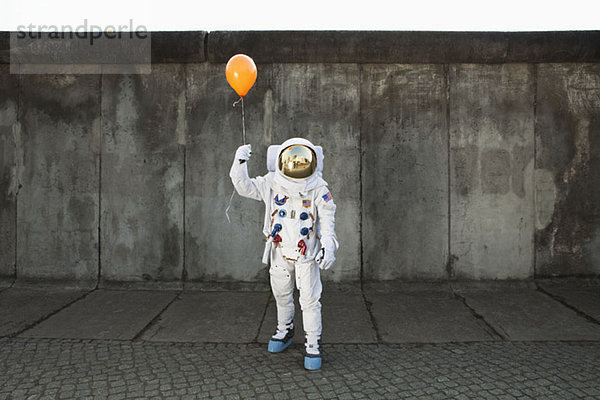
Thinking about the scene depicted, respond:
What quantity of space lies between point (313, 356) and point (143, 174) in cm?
359

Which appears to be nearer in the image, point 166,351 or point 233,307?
point 166,351

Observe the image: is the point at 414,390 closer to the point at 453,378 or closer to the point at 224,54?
the point at 453,378

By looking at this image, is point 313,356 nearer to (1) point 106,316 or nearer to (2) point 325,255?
(2) point 325,255

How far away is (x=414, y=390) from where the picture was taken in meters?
2.96

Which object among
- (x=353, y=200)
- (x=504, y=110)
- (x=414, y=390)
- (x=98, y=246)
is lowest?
(x=414, y=390)

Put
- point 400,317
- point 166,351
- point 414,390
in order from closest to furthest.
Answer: point 414,390 → point 166,351 → point 400,317

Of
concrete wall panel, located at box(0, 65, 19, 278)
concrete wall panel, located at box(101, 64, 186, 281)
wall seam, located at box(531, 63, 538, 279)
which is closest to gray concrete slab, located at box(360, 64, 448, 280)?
wall seam, located at box(531, 63, 538, 279)

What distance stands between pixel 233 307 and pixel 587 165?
491cm

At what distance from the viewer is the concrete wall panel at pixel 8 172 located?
18.9 ft

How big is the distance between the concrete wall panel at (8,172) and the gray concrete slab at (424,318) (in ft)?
15.8

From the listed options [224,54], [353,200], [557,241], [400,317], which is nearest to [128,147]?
[224,54]

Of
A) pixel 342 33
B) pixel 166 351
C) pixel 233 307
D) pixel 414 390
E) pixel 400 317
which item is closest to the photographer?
pixel 414 390

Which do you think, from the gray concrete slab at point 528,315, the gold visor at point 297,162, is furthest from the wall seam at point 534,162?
the gold visor at point 297,162

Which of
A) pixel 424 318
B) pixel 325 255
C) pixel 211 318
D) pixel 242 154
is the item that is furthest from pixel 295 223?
pixel 424 318
